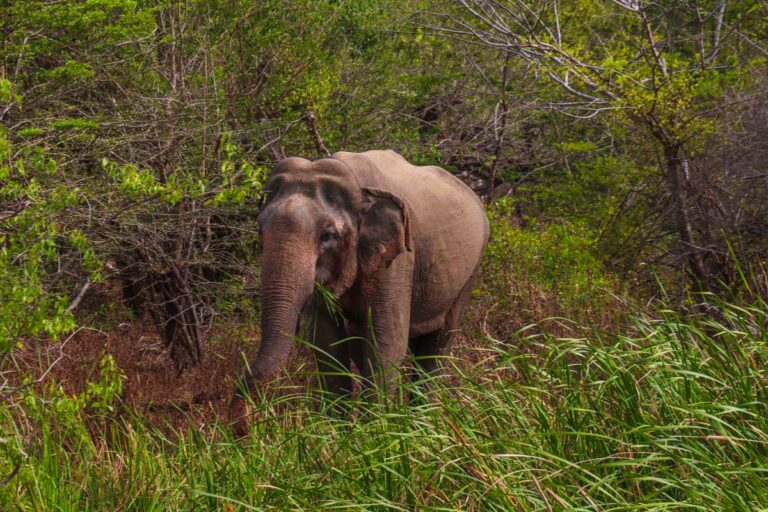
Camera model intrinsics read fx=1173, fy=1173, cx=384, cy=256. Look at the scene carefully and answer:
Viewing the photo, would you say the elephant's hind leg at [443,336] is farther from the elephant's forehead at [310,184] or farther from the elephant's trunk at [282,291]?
the elephant's trunk at [282,291]

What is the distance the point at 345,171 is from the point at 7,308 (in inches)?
107

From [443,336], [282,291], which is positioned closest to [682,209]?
[443,336]

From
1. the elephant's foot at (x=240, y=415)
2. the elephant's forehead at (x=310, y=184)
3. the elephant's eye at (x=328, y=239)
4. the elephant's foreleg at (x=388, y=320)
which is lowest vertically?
the elephant's foreleg at (x=388, y=320)

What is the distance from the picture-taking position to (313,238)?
22.5 ft

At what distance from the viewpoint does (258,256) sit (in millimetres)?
11180

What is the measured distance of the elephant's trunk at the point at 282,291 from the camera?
6.56m

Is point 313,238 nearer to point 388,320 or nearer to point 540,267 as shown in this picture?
point 388,320

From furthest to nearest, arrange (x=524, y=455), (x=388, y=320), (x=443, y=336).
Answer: (x=443, y=336)
(x=388, y=320)
(x=524, y=455)

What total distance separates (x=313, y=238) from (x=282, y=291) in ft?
1.31

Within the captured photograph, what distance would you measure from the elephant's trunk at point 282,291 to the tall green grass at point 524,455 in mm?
825

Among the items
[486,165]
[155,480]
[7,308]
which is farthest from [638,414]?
[486,165]

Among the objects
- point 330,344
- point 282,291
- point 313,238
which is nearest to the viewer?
point 282,291

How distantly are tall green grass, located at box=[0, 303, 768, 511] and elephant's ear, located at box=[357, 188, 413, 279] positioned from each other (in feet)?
5.39

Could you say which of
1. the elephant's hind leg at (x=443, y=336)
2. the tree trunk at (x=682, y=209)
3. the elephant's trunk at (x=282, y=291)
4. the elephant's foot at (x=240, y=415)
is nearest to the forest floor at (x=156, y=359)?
the elephant's hind leg at (x=443, y=336)
